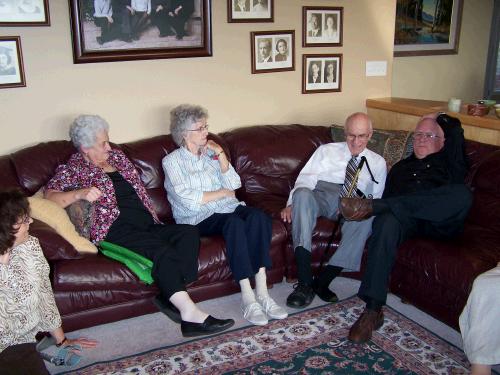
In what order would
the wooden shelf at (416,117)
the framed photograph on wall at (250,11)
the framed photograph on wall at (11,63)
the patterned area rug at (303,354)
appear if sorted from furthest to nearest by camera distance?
1. the framed photograph on wall at (250,11)
2. the wooden shelf at (416,117)
3. the framed photograph on wall at (11,63)
4. the patterned area rug at (303,354)

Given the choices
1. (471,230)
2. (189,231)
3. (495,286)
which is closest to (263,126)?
(189,231)

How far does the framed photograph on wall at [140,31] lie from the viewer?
10.4 ft

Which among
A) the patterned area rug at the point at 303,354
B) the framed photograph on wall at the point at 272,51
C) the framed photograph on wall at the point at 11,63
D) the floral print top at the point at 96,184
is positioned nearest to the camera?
the patterned area rug at the point at 303,354

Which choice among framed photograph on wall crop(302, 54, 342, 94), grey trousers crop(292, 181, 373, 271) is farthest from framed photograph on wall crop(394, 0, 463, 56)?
grey trousers crop(292, 181, 373, 271)

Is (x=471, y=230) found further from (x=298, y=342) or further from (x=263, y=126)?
(x=263, y=126)

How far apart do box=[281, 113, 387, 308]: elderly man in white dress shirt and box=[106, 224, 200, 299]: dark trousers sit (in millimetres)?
597

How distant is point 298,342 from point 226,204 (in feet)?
3.08

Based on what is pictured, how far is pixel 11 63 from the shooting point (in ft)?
9.99

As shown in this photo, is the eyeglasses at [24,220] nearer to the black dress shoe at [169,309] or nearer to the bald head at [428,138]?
the black dress shoe at [169,309]

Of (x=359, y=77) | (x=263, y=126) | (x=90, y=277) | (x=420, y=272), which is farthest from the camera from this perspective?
(x=359, y=77)

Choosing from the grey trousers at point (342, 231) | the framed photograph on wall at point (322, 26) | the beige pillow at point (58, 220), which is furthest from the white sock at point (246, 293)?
the framed photograph on wall at point (322, 26)

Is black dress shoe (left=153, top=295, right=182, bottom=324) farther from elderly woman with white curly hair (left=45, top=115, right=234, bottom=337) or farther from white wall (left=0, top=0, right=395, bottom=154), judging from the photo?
white wall (left=0, top=0, right=395, bottom=154)

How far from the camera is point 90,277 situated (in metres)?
2.50

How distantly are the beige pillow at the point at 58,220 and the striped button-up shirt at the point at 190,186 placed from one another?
0.56 meters
